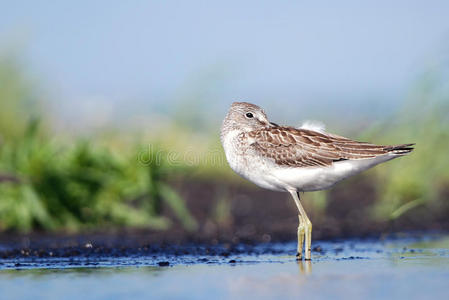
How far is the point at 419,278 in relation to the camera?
5.25 meters

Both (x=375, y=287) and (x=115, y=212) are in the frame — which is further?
(x=115, y=212)

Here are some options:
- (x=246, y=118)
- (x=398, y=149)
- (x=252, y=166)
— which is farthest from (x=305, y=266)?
(x=246, y=118)

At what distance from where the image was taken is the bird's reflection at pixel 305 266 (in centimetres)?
571

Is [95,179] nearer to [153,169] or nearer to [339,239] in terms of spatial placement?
[153,169]

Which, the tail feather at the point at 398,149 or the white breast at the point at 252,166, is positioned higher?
the tail feather at the point at 398,149

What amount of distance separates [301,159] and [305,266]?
1385 mm

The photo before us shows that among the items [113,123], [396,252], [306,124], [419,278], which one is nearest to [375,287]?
[419,278]

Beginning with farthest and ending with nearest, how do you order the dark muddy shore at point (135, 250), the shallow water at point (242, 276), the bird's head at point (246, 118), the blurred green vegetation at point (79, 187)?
the blurred green vegetation at point (79, 187) < the bird's head at point (246, 118) < the dark muddy shore at point (135, 250) < the shallow water at point (242, 276)

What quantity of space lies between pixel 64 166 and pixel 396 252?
158 inches

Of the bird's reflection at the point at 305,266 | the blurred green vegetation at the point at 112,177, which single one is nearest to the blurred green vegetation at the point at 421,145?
the blurred green vegetation at the point at 112,177

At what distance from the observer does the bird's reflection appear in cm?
571

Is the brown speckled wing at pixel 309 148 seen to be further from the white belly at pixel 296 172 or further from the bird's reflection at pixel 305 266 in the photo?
the bird's reflection at pixel 305 266

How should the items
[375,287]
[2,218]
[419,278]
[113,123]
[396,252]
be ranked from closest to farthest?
[375,287] < [419,278] < [396,252] < [2,218] < [113,123]

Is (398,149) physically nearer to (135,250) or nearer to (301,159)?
(301,159)
